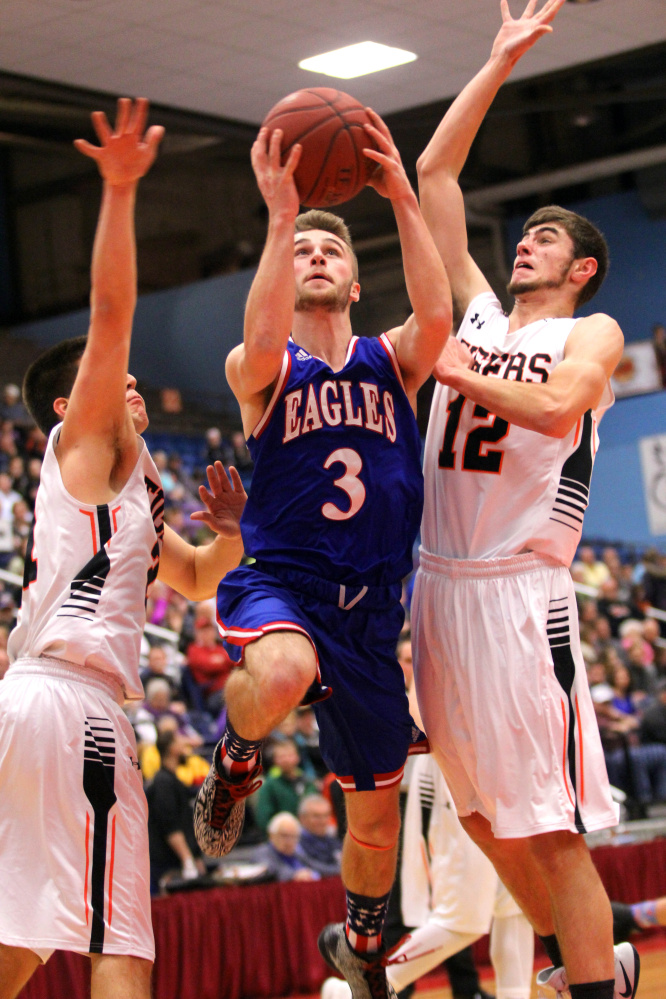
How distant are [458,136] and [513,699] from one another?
2.13 m

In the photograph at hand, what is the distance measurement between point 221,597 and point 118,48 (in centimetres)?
829

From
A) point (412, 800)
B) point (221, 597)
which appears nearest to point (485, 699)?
point (221, 597)

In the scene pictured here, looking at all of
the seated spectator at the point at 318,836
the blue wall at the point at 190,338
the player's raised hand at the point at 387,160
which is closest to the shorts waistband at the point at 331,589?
the player's raised hand at the point at 387,160

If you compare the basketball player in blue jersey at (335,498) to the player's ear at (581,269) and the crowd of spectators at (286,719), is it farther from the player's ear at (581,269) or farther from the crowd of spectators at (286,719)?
the crowd of spectators at (286,719)

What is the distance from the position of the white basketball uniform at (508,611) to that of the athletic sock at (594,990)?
0.50 m

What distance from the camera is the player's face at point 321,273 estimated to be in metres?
4.30

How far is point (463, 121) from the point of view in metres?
4.56

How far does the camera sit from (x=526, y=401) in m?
4.02

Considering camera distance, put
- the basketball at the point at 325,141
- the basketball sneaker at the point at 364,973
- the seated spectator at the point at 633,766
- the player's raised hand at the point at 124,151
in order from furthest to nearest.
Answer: the seated spectator at the point at 633,766 → the basketball sneaker at the point at 364,973 → the basketball at the point at 325,141 → the player's raised hand at the point at 124,151

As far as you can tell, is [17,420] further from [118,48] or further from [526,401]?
[526,401]

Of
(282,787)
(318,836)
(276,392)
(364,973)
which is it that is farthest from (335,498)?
(282,787)

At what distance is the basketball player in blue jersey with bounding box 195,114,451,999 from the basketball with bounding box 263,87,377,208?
0.21 ft

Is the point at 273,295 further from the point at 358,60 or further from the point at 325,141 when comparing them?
the point at 358,60

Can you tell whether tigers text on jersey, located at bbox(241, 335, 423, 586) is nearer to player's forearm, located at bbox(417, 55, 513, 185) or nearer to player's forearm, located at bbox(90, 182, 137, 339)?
player's forearm, located at bbox(90, 182, 137, 339)
